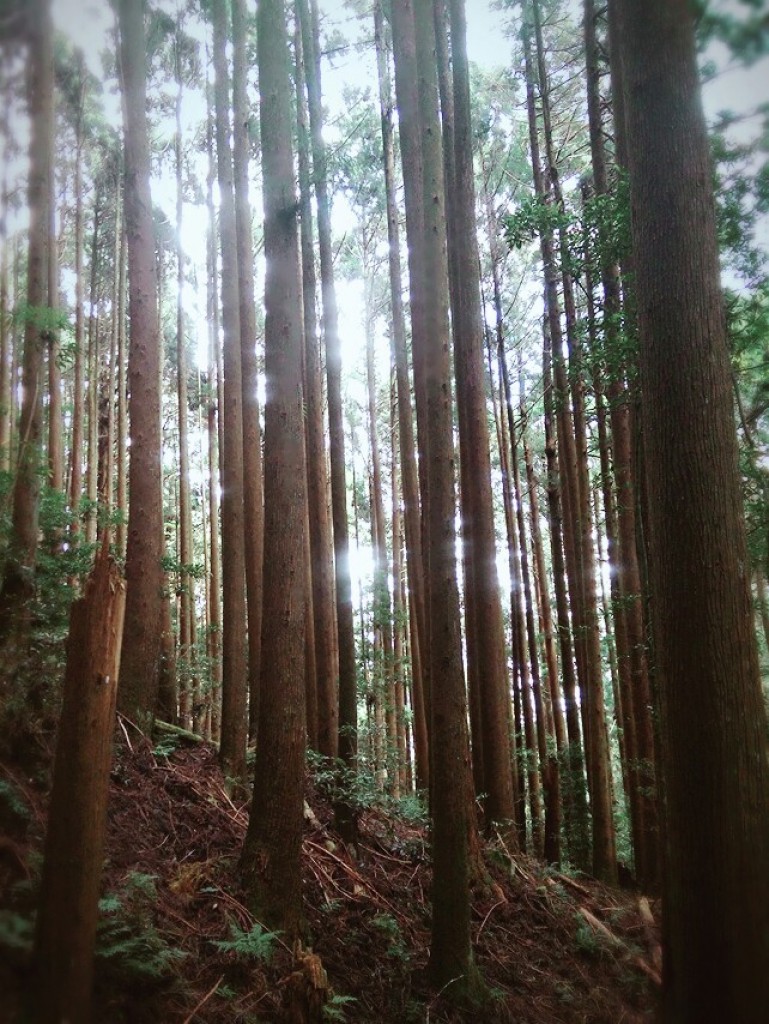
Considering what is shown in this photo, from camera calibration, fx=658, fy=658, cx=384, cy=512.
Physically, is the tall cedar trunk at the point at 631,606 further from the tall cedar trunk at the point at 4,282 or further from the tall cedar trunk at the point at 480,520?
the tall cedar trunk at the point at 4,282

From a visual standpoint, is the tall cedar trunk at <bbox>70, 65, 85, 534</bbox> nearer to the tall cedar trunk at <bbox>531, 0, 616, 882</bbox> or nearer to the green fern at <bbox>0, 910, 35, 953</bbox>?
the tall cedar trunk at <bbox>531, 0, 616, 882</bbox>

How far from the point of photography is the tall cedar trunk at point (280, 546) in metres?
5.28

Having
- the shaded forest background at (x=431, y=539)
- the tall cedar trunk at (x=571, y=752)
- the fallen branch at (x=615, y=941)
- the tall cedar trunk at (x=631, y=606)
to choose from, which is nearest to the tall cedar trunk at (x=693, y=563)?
the shaded forest background at (x=431, y=539)

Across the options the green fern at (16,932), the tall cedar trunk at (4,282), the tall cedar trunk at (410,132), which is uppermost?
the tall cedar trunk at (410,132)

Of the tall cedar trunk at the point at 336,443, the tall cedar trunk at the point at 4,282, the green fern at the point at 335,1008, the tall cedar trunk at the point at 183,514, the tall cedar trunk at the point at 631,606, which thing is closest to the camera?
the tall cedar trunk at the point at 4,282

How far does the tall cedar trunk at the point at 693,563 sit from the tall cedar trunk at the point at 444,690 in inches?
86.1

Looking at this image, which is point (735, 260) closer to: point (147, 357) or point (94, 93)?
point (147, 357)

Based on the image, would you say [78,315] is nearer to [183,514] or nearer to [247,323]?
[183,514]

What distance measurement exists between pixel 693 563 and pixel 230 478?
7299 mm

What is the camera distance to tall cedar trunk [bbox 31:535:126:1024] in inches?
96.5

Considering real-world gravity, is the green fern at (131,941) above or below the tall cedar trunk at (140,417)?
below

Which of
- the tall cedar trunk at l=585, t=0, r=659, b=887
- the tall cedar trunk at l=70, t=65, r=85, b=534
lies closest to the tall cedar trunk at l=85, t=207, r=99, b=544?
the tall cedar trunk at l=70, t=65, r=85, b=534

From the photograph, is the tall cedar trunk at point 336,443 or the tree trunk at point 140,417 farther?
the tall cedar trunk at point 336,443

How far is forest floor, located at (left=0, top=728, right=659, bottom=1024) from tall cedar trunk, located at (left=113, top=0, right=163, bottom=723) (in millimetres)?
871
